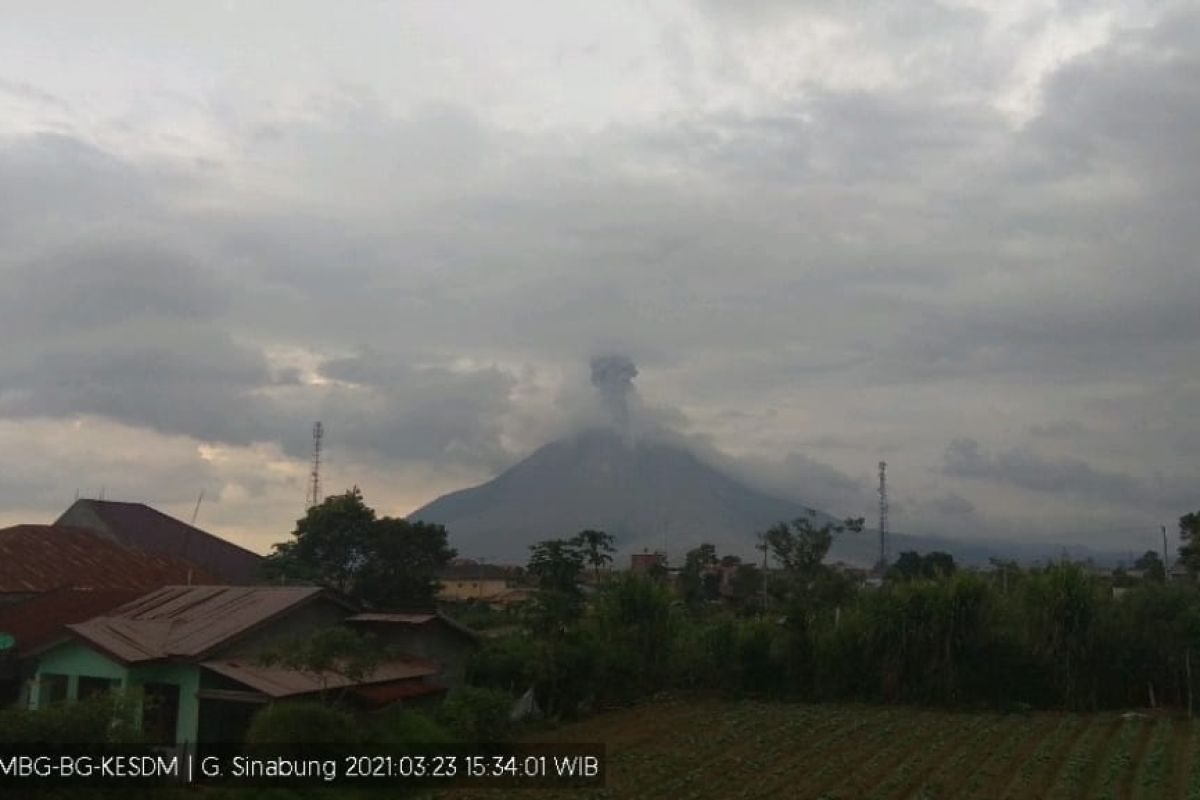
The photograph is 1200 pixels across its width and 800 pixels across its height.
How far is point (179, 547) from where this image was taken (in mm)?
49094

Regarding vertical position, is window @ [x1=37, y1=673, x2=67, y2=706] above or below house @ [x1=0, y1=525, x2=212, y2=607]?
below

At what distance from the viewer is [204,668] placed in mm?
19953

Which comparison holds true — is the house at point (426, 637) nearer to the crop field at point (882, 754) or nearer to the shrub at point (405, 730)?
the crop field at point (882, 754)

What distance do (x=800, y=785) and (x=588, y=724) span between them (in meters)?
9.83

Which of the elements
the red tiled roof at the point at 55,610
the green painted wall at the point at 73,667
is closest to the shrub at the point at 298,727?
the green painted wall at the point at 73,667

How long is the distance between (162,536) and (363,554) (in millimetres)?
12198

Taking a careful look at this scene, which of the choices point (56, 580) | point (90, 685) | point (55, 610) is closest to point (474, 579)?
point (56, 580)

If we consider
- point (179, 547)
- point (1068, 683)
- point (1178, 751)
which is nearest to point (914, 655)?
point (1068, 683)

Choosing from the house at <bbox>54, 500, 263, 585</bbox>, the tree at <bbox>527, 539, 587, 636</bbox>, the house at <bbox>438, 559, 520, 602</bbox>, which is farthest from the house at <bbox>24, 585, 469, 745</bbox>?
the house at <bbox>438, 559, 520, 602</bbox>

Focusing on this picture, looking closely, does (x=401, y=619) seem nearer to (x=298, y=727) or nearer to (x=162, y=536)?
(x=298, y=727)

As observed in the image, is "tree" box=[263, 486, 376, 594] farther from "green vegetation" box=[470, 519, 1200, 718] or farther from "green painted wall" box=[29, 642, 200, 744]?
"green painted wall" box=[29, 642, 200, 744]

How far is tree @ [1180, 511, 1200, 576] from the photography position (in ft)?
160

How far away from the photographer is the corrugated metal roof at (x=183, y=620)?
2031cm

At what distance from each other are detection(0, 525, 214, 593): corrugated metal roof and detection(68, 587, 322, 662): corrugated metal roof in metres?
7.46
